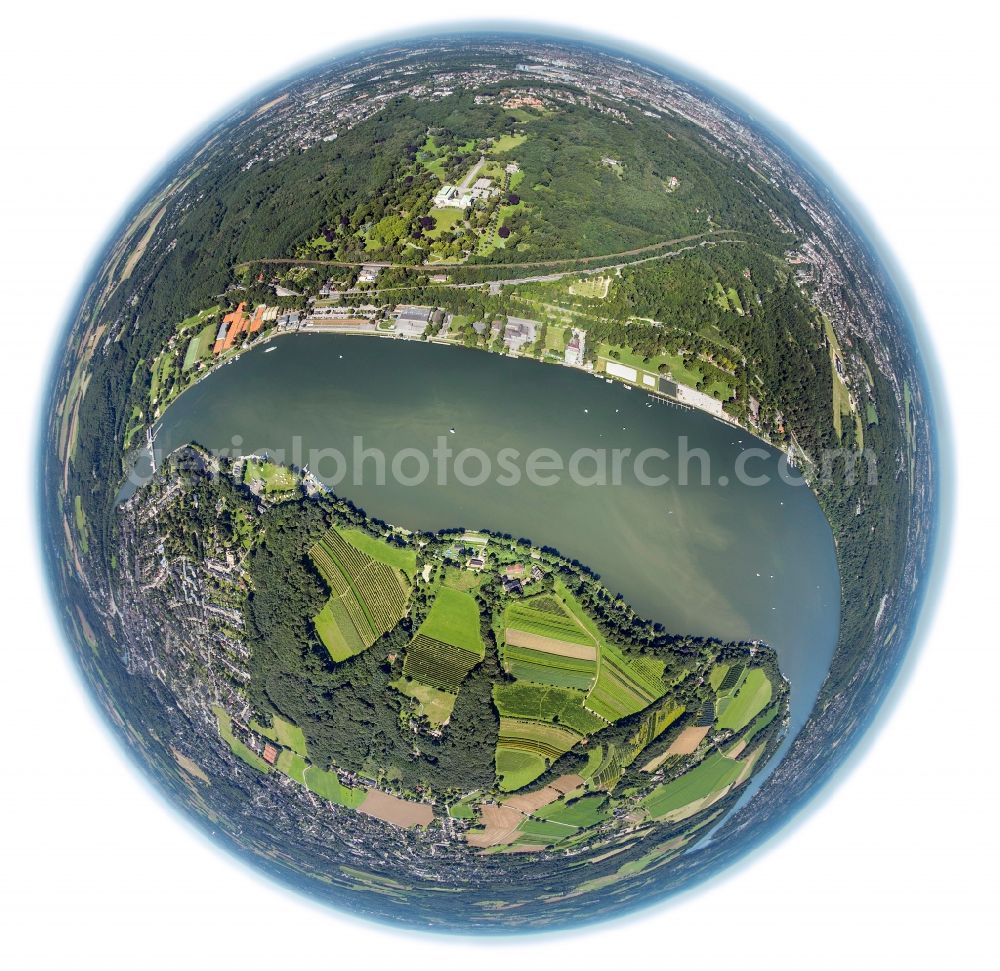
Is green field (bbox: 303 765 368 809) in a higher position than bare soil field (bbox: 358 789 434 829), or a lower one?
→ higher

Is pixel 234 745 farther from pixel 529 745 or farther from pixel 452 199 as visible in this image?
pixel 452 199

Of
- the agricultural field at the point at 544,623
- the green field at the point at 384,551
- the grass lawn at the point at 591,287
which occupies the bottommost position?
the agricultural field at the point at 544,623

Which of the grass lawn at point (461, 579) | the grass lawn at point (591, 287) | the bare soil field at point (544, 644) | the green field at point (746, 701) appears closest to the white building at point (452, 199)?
the grass lawn at point (591, 287)

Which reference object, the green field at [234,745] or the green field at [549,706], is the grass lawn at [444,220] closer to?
the green field at [549,706]

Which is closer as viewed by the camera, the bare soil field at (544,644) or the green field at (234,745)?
the bare soil field at (544,644)

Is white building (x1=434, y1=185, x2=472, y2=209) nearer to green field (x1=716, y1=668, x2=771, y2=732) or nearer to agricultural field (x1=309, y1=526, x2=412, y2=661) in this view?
agricultural field (x1=309, y1=526, x2=412, y2=661)

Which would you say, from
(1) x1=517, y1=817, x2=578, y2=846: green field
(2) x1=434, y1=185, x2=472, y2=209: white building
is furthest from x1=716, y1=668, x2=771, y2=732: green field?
(2) x1=434, y1=185, x2=472, y2=209: white building
